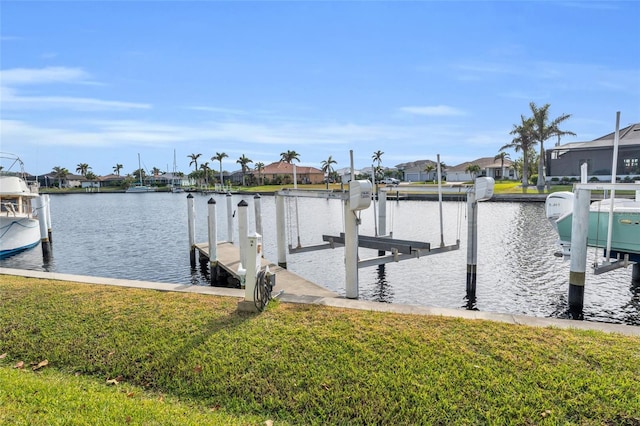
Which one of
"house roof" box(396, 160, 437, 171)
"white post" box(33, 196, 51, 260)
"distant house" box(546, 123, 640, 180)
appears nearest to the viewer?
"white post" box(33, 196, 51, 260)

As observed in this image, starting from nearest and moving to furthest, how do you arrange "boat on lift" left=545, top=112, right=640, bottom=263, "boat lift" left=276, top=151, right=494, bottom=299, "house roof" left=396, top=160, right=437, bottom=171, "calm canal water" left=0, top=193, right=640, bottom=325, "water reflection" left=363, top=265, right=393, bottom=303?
"boat lift" left=276, top=151, right=494, bottom=299 → "boat on lift" left=545, top=112, right=640, bottom=263 → "calm canal water" left=0, top=193, right=640, bottom=325 → "water reflection" left=363, top=265, right=393, bottom=303 → "house roof" left=396, top=160, right=437, bottom=171

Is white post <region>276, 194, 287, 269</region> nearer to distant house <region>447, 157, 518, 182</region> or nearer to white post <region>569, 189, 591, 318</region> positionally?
white post <region>569, 189, 591, 318</region>

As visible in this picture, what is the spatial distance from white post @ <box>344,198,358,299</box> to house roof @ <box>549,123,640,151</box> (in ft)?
161

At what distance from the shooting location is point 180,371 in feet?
15.9

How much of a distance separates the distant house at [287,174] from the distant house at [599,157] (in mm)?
53866

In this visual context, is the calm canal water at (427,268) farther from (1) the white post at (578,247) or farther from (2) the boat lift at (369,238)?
(2) the boat lift at (369,238)

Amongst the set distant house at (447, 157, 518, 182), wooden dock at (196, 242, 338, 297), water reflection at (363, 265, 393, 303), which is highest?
distant house at (447, 157, 518, 182)

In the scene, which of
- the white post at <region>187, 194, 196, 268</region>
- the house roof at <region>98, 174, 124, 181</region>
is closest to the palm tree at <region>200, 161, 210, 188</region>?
the house roof at <region>98, 174, 124, 181</region>

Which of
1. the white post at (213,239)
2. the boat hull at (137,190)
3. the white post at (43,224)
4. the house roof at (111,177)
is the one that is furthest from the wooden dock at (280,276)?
the house roof at (111,177)

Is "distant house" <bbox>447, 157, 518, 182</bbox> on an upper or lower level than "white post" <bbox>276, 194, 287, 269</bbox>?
upper

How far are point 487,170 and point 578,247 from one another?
80.7 metres

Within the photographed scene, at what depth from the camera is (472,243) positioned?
10.9m

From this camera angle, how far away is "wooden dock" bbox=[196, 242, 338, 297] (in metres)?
8.91

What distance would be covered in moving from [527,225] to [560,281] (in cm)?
1335
